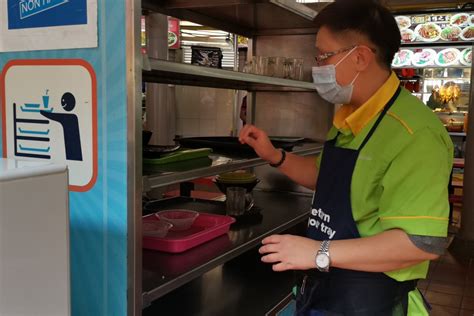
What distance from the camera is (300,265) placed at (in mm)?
1512

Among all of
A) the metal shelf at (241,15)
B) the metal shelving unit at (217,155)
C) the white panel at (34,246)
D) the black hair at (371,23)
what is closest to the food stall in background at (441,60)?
the metal shelf at (241,15)

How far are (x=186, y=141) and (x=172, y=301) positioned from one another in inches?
31.6

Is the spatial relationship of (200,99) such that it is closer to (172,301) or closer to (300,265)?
(172,301)

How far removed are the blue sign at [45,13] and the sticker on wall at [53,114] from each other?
0.37ft

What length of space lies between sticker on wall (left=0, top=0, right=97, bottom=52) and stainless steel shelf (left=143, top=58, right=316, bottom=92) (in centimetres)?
22

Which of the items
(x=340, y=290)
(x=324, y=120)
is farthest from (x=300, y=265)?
(x=324, y=120)

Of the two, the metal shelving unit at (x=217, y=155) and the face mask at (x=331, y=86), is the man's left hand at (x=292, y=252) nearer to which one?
the metal shelving unit at (x=217, y=155)

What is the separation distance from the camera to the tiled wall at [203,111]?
416 inches

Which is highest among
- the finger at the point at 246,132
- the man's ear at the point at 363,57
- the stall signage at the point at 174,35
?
the stall signage at the point at 174,35

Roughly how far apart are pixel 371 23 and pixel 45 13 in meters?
1.03

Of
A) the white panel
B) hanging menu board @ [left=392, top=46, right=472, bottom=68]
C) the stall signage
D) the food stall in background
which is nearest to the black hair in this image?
Result: the white panel

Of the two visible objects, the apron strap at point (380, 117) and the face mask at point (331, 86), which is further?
the face mask at point (331, 86)

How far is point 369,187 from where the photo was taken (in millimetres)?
1624

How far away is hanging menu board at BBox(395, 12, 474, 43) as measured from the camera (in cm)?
599
